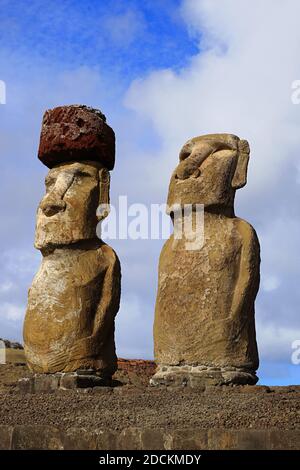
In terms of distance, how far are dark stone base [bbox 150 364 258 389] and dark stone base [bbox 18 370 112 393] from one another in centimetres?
81

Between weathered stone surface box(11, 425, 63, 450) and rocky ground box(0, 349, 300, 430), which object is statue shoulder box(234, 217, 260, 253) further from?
weathered stone surface box(11, 425, 63, 450)

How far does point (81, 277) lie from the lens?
10.7 meters

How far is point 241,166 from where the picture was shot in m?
10.8

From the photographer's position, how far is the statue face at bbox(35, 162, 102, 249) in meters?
10.9

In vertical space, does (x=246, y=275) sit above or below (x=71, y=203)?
below

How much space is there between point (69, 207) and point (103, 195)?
59cm

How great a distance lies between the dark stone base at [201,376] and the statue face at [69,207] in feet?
7.17

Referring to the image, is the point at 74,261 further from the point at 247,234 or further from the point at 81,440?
the point at 81,440

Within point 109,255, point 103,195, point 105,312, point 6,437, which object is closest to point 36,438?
point 6,437

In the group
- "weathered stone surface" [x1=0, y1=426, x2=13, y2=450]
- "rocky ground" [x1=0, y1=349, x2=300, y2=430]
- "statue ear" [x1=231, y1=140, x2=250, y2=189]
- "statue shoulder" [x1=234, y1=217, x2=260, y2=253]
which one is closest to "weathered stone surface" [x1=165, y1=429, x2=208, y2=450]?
"rocky ground" [x1=0, y1=349, x2=300, y2=430]

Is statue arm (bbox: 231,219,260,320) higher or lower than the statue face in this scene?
lower

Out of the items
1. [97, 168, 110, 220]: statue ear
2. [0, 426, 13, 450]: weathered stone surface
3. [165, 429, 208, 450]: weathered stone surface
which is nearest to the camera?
[165, 429, 208, 450]: weathered stone surface

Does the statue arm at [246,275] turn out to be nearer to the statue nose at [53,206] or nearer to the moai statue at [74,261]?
the moai statue at [74,261]

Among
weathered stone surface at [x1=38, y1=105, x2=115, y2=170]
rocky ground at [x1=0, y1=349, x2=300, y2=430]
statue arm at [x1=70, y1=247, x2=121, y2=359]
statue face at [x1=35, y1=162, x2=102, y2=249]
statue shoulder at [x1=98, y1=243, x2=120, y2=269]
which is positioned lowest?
rocky ground at [x1=0, y1=349, x2=300, y2=430]
